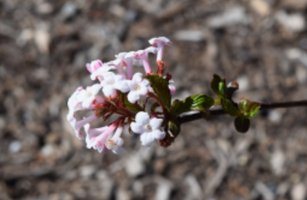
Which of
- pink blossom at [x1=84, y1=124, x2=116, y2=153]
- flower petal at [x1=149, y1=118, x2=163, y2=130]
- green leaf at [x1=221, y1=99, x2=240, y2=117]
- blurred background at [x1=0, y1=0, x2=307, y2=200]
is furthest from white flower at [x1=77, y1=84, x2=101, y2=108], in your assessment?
blurred background at [x1=0, y1=0, x2=307, y2=200]

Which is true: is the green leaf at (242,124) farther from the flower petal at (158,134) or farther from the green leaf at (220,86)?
the flower petal at (158,134)

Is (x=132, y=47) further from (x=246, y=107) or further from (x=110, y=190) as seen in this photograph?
(x=246, y=107)

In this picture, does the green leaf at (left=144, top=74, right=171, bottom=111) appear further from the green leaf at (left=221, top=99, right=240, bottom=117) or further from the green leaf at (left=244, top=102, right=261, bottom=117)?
the green leaf at (left=244, top=102, right=261, bottom=117)

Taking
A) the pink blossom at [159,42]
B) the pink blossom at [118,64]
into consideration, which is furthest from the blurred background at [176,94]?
the pink blossom at [118,64]

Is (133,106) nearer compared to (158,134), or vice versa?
(158,134)

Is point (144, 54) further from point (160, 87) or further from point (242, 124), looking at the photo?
point (242, 124)

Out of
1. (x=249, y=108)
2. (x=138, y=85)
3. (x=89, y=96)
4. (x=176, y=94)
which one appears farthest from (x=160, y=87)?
(x=176, y=94)
